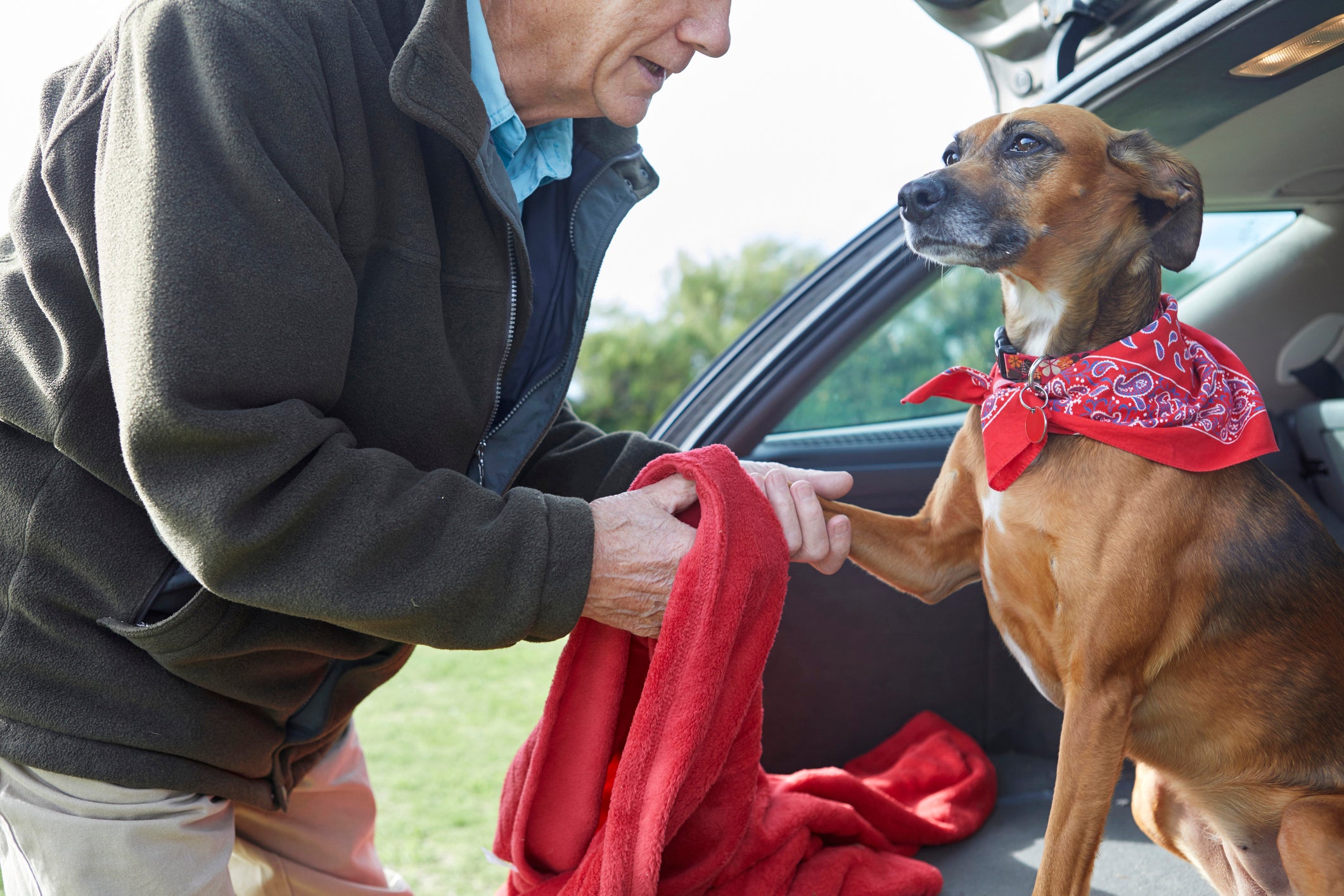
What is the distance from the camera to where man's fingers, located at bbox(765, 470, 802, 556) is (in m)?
1.39

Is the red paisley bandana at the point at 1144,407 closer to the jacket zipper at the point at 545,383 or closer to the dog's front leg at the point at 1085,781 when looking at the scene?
the dog's front leg at the point at 1085,781

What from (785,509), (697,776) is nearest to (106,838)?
(697,776)

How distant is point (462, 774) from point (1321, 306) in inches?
117

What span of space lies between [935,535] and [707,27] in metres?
0.95

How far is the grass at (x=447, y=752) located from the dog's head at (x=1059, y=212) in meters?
1.33

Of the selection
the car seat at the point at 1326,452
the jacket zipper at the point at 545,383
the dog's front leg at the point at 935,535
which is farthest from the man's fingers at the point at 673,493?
the car seat at the point at 1326,452

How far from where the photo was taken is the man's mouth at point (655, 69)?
4.88 ft

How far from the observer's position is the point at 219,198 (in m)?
1.01

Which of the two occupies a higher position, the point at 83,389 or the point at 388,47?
the point at 388,47

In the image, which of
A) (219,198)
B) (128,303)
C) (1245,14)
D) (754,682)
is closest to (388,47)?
(219,198)

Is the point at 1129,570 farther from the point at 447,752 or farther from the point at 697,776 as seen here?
the point at 447,752

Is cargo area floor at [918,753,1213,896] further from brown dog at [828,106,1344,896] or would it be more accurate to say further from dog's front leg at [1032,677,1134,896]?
dog's front leg at [1032,677,1134,896]

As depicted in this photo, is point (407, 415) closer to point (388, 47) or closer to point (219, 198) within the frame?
point (219, 198)

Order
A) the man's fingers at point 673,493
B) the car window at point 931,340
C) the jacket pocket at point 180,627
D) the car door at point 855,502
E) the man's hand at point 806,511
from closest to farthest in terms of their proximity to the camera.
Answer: the jacket pocket at point 180,627
the man's fingers at point 673,493
the man's hand at point 806,511
the car door at point 855,502
the car window at point 931,340
